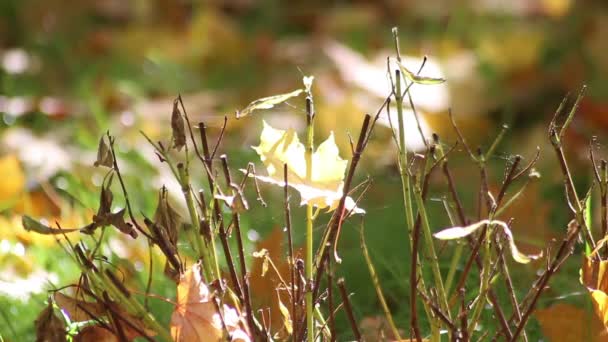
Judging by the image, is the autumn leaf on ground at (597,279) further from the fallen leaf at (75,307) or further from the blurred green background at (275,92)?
the fallen leaf at (75,307)

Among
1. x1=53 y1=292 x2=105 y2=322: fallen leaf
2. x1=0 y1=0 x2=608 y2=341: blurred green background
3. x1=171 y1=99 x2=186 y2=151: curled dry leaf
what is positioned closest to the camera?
x1=171 y1=99 x2=186 y2=151: curled dry leaf

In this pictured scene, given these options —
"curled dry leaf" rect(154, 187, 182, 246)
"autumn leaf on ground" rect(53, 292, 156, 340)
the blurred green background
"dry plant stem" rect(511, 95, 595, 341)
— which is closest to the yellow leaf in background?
the blurred green background

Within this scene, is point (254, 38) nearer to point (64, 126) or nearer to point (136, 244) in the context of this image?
point (64, 126)

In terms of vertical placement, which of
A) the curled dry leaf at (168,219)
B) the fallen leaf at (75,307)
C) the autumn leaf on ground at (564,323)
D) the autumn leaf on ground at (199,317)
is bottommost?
the autumn leaf on ground at (564,323)

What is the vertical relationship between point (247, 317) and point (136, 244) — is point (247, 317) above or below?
below

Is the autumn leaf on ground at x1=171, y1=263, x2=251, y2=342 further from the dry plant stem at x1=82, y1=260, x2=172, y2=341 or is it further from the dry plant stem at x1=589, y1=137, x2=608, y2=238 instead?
the dry plant stem at x1=589, y1=137, x2=608, y2=238

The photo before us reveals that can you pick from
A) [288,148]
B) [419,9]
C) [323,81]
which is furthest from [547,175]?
[419,9]

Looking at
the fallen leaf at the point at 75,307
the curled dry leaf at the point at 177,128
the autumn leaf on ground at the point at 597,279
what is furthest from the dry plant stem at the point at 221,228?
the autumn leaf on ground at the point at 597,279
